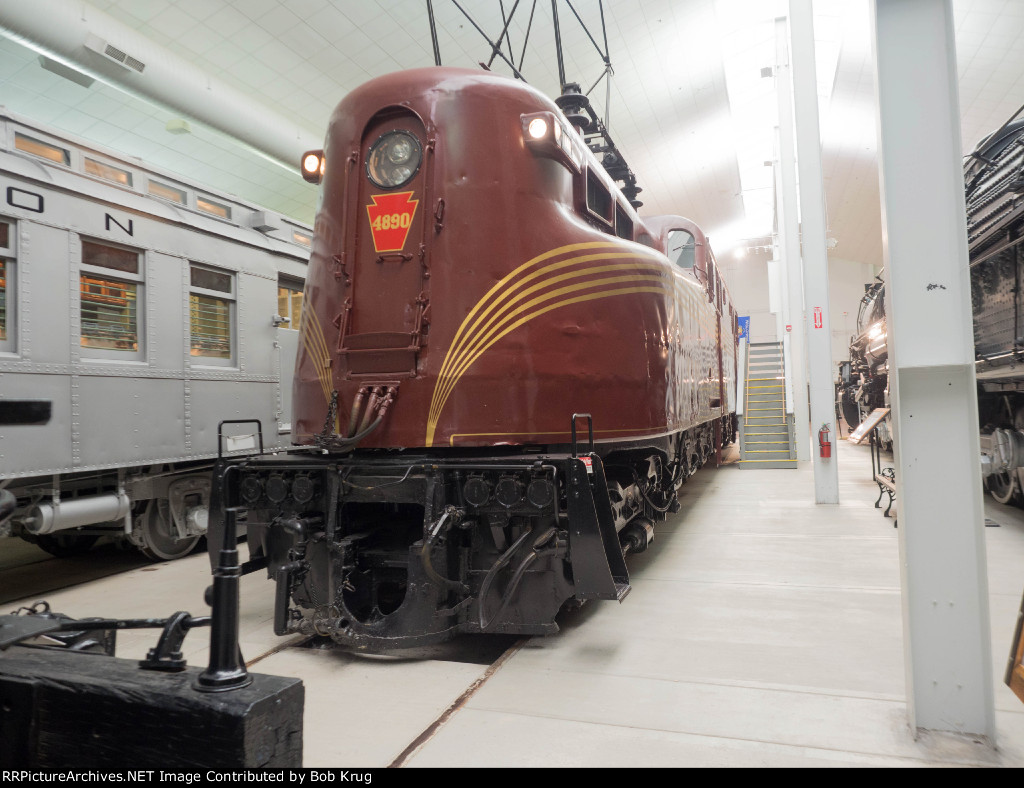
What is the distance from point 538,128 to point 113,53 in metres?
5.77

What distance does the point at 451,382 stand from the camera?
3.43 m

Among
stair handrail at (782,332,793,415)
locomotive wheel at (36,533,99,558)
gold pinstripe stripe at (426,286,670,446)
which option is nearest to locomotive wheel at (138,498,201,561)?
locomotive wheel at (36,533,99,558)

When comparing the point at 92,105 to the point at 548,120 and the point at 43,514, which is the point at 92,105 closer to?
the point at 43,514

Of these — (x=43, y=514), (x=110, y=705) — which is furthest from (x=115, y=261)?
(x=110, y=705)

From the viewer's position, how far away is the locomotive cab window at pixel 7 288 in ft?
13.9

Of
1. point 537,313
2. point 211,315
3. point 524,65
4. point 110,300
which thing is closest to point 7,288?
point 110,300

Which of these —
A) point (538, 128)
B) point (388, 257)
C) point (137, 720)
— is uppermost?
point (538, 128)

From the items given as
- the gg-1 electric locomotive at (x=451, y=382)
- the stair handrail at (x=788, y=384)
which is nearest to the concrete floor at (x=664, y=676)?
the gg-1 electric locomotive at (x=451, y=382)

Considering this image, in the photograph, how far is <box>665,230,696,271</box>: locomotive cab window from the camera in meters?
7.10

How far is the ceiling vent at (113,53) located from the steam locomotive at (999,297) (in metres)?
8.10

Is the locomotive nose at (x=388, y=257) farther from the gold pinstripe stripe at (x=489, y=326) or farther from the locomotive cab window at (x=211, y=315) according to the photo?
the locomotive cab window at (x=211, y=315)

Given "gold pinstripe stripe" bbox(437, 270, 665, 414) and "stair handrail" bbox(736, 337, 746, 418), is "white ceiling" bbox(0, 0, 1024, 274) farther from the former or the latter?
"gold pinstripe stripe" bbox(437, 270, 665, 414)

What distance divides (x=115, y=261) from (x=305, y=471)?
8.58ft

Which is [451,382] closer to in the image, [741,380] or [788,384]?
[741,380]
